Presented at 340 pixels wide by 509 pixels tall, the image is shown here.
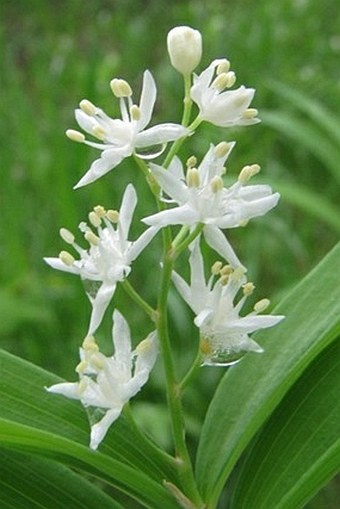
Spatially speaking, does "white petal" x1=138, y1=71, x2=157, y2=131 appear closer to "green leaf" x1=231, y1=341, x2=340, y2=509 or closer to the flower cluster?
the flower cluster

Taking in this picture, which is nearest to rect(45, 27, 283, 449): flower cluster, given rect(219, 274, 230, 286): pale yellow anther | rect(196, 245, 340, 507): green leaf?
rect(219, 274, 230, 286): pale yellow anther

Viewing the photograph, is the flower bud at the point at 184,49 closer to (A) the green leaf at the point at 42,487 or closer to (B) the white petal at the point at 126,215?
(B) the white petal at the point at 126,215

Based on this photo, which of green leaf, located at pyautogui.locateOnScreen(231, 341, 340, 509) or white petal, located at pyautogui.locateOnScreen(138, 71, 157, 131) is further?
green leaf, located at pyautogui.locateOnScreen(231, 341, 340, 509)

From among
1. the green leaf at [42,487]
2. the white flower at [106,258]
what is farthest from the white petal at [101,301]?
the green leaf at [42,487]

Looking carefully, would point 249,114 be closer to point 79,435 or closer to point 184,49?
point 184,49

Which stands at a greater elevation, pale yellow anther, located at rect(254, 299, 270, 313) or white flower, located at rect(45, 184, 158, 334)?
white flower, located at rect(45, 184, 158, 334)

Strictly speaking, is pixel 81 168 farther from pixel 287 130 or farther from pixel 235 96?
pixel 235 96

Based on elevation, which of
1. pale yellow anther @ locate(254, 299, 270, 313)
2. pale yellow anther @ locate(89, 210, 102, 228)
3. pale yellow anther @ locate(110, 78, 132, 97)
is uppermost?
pale yellow anther @ locate(110, 78, 132, 97)
